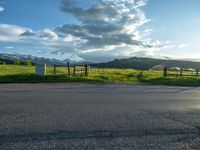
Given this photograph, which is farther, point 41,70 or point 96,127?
point 41,70

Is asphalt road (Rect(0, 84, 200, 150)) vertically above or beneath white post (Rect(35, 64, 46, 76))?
beneath

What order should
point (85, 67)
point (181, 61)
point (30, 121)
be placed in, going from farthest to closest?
point (181, 61)
point (85, 67)
point (30, 121)

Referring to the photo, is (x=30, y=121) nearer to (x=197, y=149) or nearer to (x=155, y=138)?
(x=155, y=138)

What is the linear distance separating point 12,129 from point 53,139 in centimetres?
119

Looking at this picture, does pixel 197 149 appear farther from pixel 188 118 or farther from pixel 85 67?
pixel 85 67

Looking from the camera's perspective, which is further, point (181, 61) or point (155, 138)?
point (181, 61)

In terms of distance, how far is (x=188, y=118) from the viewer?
312 inches

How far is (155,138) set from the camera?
227 inches

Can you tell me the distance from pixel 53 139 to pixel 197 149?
268 centimetres

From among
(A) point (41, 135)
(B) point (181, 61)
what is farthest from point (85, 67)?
(B) point (181, 61)

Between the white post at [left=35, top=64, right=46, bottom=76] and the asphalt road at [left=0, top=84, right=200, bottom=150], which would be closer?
the asphalt road at [left=0, top=84, right=200, bottom=150]

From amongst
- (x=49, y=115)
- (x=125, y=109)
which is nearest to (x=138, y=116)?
(x=125, y=109)

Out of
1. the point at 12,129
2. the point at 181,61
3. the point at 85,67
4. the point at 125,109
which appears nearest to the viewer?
the point at 12,129

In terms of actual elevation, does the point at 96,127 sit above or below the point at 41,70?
below
